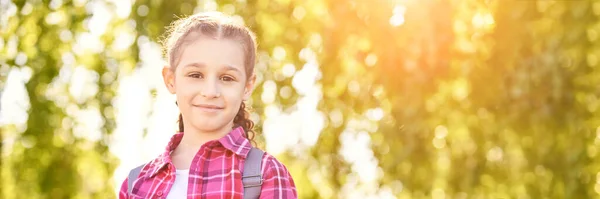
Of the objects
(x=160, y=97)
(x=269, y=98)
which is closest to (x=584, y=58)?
(x=269, y=98)

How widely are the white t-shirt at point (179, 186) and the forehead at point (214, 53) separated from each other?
8.2 inches

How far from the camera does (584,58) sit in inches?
205

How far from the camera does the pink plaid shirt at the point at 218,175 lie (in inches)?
76.9

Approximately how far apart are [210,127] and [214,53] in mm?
140

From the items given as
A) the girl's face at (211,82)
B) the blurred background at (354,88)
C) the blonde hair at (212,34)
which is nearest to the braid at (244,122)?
the blonde hair at (212,34)

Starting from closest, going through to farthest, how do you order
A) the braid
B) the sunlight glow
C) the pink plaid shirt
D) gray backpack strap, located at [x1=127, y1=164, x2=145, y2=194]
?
1. the pink plaid shirt
2. gray backpack strap, located at [x1=127, y1=164, x2=145, y2=194]
3. the braid
4. the sunlight glow

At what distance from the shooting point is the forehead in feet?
6.52

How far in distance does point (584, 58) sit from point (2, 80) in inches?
111

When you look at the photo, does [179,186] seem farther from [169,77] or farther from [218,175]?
[169,77]

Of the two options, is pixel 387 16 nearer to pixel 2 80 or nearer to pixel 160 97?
pixel 160 97

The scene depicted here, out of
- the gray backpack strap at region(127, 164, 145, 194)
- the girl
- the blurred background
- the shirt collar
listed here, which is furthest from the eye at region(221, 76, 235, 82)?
the blurred background

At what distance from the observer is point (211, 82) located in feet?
6.46

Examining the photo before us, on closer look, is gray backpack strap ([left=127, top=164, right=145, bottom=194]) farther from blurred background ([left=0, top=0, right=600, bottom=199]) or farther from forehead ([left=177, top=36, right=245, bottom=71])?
blurred background ([left=0, top=0, right=600, bottom=199])

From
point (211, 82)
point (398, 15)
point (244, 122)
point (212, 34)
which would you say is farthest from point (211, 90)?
point (398, 15)
